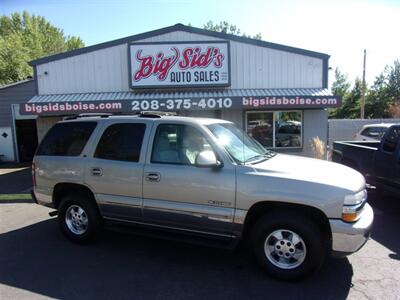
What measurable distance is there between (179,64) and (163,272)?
10.2 m

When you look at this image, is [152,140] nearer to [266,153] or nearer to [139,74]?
[266,153]

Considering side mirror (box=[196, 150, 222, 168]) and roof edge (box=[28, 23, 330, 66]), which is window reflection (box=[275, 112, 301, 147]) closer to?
roof edge (box=[28, 23, 330, 66])

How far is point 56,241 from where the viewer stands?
5422 mm

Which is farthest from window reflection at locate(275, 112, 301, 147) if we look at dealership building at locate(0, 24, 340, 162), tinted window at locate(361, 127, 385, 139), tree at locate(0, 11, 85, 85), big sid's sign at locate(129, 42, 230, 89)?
tree at locate(0, 11, 85, 85)

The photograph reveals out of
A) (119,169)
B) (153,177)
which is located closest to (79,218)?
(119,169)

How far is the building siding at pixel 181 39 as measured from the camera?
43.5 ft

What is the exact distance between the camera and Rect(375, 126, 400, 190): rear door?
20.9 ft

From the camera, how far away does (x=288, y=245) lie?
3971mm

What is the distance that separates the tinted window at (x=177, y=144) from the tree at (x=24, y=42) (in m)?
31.9

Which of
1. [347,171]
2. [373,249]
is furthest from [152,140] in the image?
[373,249]

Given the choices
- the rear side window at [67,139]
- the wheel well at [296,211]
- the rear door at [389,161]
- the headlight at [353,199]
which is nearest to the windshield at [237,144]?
the wheel well at [296,211]

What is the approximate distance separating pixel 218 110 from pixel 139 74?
3.48 metres

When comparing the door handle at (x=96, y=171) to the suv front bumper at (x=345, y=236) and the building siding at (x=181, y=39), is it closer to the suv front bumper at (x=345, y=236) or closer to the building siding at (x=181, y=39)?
the suv front bumper at (x=345, y=236)

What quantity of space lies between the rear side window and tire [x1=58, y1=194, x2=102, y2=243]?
0.74 meters
